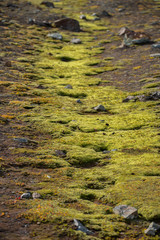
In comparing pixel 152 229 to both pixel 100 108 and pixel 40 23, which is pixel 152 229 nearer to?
pixel 100 108

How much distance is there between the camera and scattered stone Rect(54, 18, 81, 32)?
212 feet

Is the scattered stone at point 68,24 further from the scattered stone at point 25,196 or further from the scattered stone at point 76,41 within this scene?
the scattered stone at point 25,196

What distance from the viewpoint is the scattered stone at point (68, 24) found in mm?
64688

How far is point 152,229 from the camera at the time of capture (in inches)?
352

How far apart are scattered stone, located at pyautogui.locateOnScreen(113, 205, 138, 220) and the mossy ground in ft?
0.74

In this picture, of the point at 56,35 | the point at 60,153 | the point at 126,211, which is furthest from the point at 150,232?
the point at 56,35

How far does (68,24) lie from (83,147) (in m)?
54.3

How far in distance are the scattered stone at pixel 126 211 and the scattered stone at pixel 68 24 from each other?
59.3m

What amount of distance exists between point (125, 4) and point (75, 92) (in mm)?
72901

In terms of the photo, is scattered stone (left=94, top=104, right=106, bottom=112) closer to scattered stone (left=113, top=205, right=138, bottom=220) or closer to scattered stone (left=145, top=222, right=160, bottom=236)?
scattered stone (left=113, top=205, right=138, bottom=220)

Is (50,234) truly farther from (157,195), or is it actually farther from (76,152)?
(76,152)

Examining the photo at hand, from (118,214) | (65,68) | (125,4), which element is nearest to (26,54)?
(65,68)

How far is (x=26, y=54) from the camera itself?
42281mm

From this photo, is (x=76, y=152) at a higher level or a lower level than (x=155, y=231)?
lower
